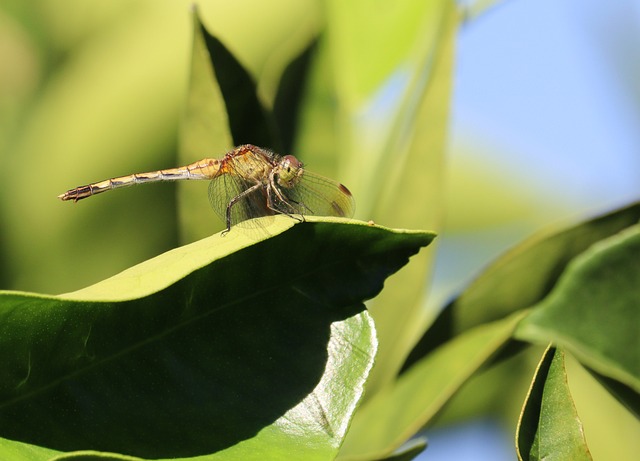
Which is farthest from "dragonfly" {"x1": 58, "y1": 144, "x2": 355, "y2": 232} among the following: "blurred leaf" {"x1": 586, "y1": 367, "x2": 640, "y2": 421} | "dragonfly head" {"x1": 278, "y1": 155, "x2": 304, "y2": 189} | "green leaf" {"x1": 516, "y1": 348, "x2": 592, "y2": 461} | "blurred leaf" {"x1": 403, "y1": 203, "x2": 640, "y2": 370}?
"green leaf" {"x1": 516, "y1": 348, "x2": 592, "y2": 461}

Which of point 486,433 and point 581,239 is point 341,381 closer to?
point 581,239

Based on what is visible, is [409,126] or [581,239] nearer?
[581,239]

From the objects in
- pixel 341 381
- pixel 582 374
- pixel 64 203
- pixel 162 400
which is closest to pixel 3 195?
pixel 64 203

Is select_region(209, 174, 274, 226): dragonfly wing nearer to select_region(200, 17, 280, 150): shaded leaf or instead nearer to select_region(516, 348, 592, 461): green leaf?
select_region(200, 17, 280, 150): shaded leaf

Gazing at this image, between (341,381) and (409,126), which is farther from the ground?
(409,126)

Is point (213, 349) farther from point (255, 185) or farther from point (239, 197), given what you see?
point (255, 185)

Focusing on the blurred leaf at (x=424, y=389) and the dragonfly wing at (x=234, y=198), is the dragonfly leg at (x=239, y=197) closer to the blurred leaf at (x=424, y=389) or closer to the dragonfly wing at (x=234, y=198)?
the dragonfly wing at (x=234, y=198)
